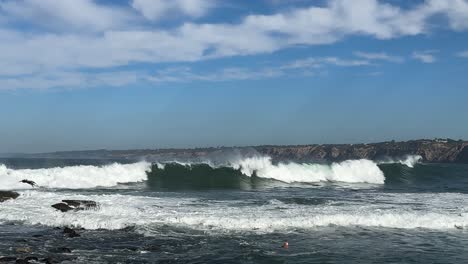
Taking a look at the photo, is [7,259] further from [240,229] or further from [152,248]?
[240,229]

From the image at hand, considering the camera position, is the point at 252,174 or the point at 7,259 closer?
the point at 7,259

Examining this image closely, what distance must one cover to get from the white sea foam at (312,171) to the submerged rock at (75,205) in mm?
22920

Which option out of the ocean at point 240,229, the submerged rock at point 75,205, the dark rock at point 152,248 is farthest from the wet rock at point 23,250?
the submerged rock at point 75,205

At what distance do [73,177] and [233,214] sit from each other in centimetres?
2134

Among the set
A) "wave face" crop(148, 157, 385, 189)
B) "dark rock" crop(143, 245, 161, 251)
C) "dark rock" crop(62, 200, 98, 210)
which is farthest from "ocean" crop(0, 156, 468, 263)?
"wave face" crop(148, 157, 385, 189)

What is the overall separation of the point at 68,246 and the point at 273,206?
1082 cm

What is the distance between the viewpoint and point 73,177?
37.6 m

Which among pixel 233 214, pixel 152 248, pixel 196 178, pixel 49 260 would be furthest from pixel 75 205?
pixel 196 178

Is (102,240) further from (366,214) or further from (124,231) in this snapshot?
(366,214)

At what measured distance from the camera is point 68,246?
1439 cm

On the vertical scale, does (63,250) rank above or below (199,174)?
below

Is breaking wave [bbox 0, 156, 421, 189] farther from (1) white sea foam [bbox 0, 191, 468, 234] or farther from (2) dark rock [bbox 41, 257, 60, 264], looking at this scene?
(2) dark rock [bbox 41, 257, 60, 264]

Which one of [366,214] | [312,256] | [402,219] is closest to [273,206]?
[366,214]

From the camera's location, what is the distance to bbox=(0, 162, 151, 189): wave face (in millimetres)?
35750
